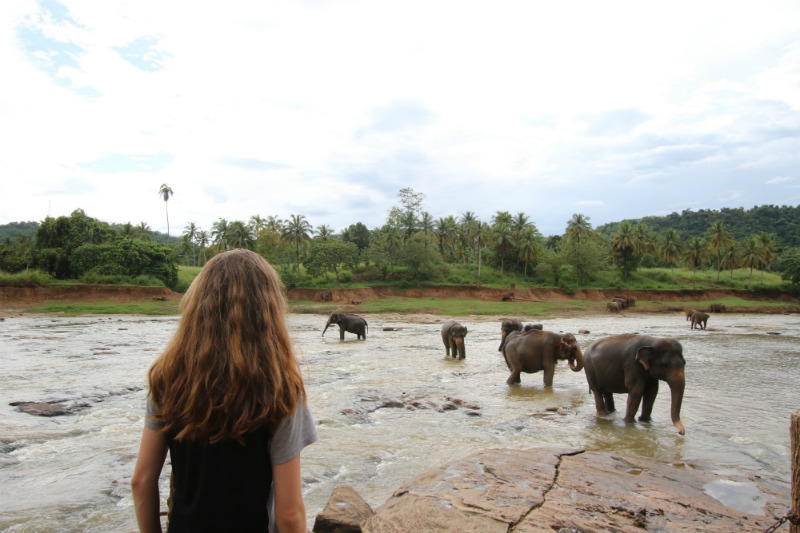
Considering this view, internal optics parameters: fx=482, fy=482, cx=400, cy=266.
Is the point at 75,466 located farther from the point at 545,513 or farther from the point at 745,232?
the point at 745,232

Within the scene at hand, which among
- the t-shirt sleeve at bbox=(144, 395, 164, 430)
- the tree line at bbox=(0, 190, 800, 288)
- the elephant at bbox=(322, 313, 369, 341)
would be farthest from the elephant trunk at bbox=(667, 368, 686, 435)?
the tree line at bbox=(0, 190, 800, 288)

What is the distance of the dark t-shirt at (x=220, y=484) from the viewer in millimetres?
2074

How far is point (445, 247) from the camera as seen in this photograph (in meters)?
85.9

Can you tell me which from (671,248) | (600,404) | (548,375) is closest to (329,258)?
(671,248)

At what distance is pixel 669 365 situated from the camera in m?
7.58

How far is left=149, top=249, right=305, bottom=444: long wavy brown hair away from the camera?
203 centimetres

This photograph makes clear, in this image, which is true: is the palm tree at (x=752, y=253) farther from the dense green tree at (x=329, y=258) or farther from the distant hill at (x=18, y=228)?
the distant hill at (x=18, y=228)

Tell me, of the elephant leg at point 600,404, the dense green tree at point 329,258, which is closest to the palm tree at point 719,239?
the dense green tree at point 329,258

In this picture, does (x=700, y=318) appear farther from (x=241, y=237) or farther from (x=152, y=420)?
(x=241, y=237)

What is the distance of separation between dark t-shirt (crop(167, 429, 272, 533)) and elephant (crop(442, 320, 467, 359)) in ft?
45.4

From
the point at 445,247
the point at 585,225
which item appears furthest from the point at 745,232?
the point at 445,247

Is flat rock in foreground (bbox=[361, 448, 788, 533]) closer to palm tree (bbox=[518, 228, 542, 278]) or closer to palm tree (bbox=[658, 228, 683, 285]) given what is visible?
palm tree (bbox=[518, 228, 542, 278])

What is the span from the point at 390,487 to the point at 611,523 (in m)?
2.46

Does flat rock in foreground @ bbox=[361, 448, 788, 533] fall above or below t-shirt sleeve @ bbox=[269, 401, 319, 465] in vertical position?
below
